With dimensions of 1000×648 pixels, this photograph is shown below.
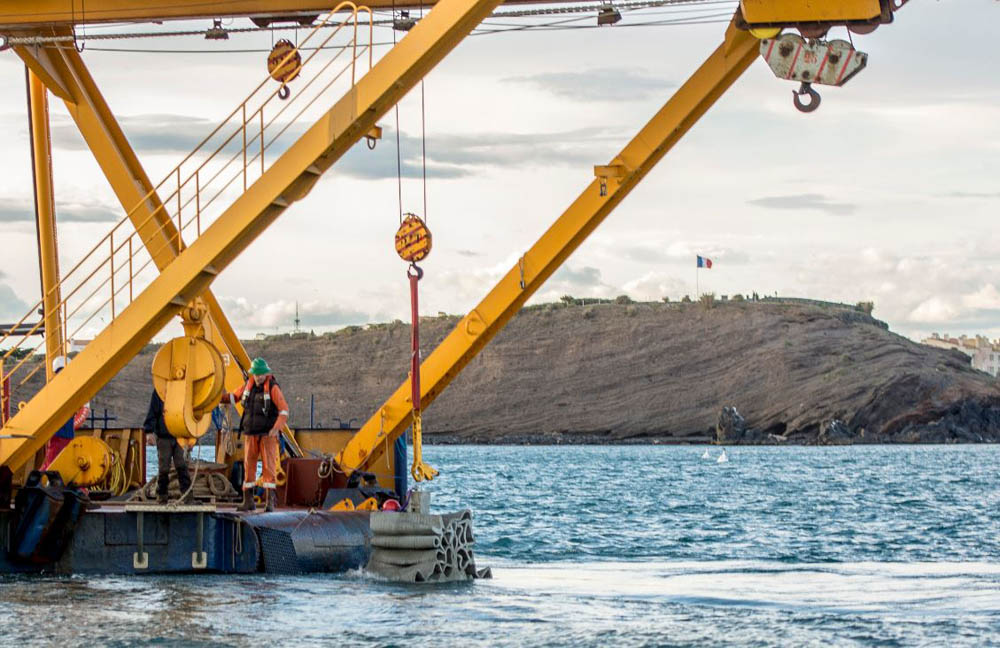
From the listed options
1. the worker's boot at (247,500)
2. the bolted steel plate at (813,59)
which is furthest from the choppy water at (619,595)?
the bolted steel plate at (813,59)

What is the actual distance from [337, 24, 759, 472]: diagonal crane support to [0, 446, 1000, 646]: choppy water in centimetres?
245

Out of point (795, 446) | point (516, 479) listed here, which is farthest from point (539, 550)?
point (795, 446)

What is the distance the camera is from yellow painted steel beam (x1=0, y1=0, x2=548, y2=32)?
20.4 m

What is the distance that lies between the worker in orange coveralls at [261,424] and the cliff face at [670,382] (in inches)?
4351

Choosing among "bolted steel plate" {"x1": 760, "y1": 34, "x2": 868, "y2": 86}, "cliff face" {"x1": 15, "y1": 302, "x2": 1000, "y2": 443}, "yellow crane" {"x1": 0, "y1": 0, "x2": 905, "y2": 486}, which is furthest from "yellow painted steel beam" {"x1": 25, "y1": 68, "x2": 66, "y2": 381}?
"cliff face" {"x1": 15, "y1": 302, "x2": 1000, "y2": 443}

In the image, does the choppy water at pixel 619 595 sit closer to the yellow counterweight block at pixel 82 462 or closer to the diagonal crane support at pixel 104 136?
the yellow counterweight block at pixel 82 462

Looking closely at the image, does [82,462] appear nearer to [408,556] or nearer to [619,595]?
[408,556]

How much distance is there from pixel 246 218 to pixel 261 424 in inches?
109

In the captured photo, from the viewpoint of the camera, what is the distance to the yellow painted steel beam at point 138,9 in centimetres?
2036

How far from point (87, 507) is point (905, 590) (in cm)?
914

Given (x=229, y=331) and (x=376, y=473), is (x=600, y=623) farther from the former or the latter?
(x=229, y=331)

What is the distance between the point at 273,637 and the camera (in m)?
14.7

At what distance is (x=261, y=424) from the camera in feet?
62.0

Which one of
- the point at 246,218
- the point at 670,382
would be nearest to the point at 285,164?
the point at 246,218
